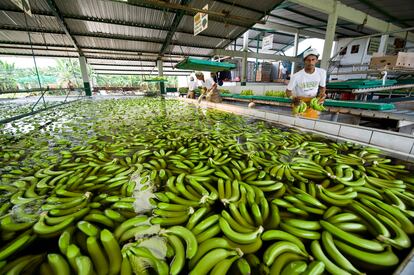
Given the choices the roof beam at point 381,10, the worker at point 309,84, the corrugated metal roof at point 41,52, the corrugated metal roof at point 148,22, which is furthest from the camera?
the corrugated metal roof at point 41,52

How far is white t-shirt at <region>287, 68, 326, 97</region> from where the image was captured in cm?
393

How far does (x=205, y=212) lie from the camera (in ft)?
4.26

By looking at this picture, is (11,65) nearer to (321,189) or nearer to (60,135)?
(60,135)

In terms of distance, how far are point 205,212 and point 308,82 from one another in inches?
156

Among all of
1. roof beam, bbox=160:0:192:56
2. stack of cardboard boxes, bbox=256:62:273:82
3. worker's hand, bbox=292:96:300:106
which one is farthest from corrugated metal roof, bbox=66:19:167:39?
stack of cardboard boxes, bbox=256:62:273:82

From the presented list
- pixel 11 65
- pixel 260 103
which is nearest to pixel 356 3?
pixel 260 103

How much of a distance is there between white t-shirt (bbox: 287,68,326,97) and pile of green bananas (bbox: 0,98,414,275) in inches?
78.0

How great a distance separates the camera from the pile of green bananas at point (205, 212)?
938 millimetres

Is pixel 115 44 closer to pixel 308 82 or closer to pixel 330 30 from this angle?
pixel 330 30

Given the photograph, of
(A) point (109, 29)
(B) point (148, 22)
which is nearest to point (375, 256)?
(B) point (148, 22)

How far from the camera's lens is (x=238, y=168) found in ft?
6.56

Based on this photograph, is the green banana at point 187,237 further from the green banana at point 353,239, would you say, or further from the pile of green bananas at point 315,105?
the pile of green bananas at point 315,105

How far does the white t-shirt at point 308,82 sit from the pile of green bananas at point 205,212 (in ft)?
6.50

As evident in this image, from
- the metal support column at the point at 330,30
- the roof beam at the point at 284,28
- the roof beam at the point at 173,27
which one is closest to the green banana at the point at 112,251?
the roof beam at the point at 173,27
